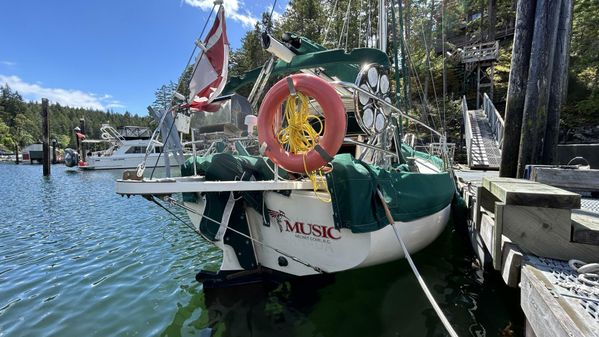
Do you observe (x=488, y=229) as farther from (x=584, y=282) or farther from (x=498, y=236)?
(x=584, y=282)

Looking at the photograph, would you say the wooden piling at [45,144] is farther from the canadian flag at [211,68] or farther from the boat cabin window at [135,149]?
the canadian flag at [211,68]

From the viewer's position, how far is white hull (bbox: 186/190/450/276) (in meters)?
3.39

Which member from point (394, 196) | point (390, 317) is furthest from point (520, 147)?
point (390, 317)

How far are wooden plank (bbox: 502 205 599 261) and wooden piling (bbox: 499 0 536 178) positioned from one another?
2.90m

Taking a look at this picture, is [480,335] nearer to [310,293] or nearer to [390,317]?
[390,317]

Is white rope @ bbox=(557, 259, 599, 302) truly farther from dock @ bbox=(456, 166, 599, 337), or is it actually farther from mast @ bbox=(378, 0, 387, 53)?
mast @ bbox=(378, 0, 387, 53)

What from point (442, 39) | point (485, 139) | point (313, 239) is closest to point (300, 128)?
point (313, 239)

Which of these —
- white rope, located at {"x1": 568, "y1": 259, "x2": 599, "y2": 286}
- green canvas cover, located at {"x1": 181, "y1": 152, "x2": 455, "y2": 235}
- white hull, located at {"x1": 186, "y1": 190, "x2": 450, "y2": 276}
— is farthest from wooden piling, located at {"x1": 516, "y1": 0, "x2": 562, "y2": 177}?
white rope, located at {"x1": 568, "y1": 259, "x2": 599, "y2": 286}

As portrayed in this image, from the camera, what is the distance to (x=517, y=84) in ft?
16.0

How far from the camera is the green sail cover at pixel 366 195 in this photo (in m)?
3.18

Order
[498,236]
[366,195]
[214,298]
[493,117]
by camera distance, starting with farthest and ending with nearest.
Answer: [493,117]
[214,298]
[366,195]
[498,236]

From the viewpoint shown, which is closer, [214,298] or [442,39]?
[214,298]

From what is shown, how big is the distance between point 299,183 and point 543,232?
212cm

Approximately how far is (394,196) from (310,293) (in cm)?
168
